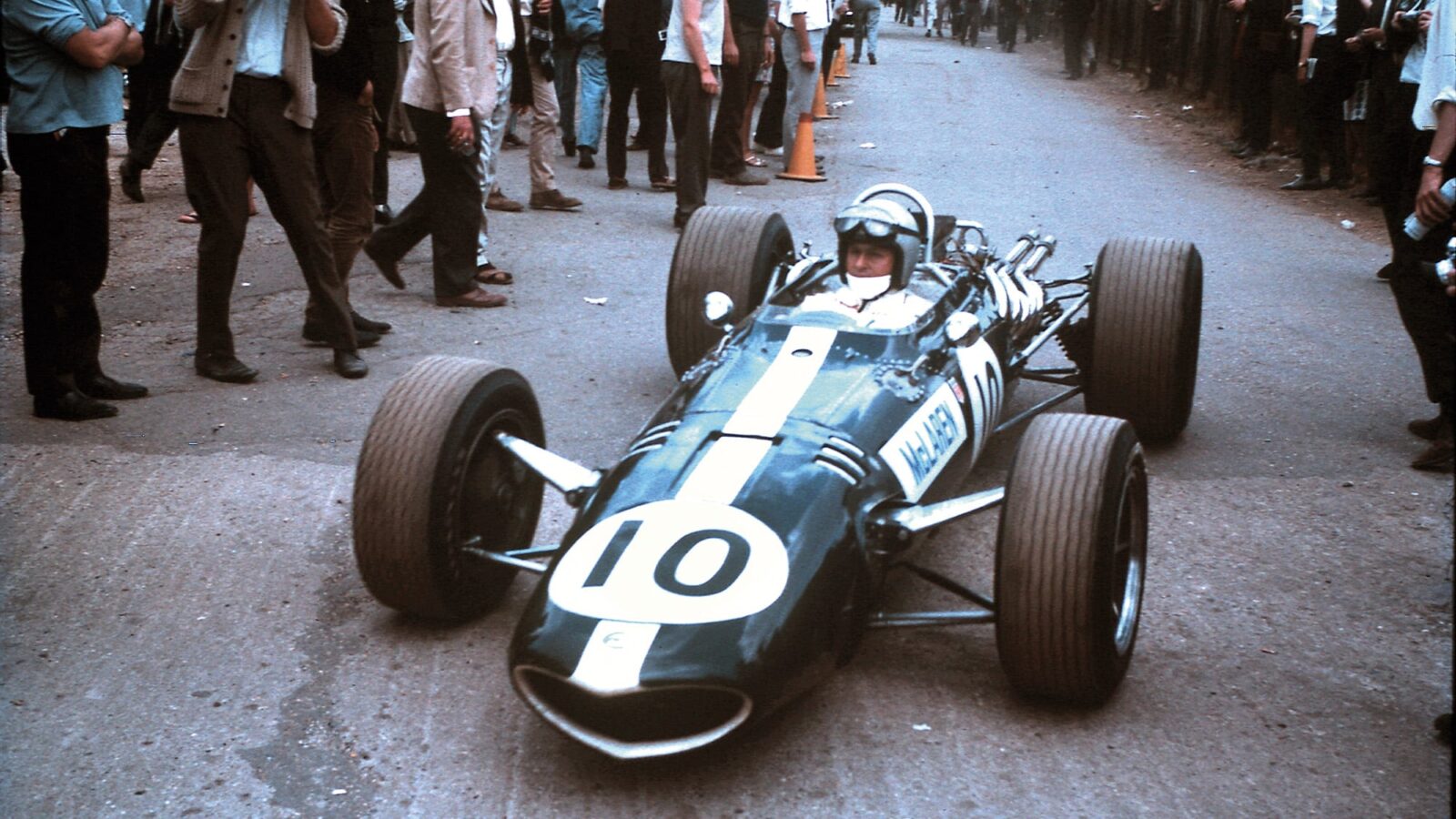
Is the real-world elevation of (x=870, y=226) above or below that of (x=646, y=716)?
above

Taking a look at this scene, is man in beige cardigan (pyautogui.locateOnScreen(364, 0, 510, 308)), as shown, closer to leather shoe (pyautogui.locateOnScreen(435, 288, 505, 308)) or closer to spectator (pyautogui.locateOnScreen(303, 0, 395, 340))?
leather shoe (pyautogui.locateOnScreen(435, 288, 505, 308))

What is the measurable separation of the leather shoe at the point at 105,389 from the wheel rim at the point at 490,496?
2721mm

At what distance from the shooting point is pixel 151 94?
10.5 m

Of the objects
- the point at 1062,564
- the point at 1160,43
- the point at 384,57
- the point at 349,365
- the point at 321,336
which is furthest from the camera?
the point at 1160,43

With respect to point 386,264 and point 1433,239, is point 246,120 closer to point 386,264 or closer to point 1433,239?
point 386,264

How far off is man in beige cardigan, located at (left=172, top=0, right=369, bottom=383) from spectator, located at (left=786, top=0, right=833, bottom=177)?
6.47 meters

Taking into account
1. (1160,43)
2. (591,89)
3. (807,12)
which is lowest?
(1160,43)

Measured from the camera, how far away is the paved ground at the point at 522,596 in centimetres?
382

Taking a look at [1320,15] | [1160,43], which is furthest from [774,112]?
[1160,43]

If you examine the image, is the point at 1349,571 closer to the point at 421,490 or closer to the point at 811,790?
the point at 811,790

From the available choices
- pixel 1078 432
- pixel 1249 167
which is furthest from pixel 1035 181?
pixel 1078 432

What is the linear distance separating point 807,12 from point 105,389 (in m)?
7.59

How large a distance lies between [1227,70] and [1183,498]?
1329 cm

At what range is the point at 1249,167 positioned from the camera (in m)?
14.5
